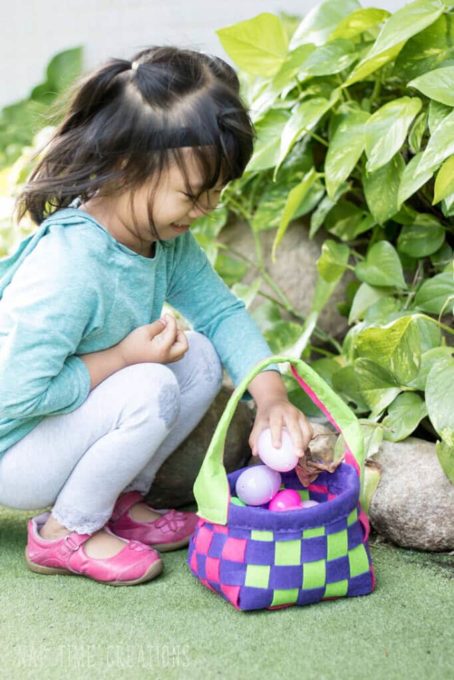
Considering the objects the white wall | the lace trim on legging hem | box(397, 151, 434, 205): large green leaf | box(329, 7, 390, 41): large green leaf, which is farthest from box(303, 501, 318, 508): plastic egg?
the white wall

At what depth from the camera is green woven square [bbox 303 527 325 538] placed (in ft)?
4.27

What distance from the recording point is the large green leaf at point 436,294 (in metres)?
1.75

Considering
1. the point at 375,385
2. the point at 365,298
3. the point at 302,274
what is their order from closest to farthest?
the point at 375,385 < the point at 365,298 < the point at 302,274

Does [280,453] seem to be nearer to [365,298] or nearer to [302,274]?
[365,298]

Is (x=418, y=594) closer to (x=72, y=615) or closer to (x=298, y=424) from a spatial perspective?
(x=298, y=424)

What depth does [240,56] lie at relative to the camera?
205 cm

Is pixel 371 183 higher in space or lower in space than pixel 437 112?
lower

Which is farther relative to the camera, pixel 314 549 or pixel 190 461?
pixel 190 461

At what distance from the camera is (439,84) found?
1639 millimetres

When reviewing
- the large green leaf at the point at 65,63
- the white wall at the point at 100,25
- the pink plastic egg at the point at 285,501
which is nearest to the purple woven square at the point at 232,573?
the pink plastic egg at the point at 285,501

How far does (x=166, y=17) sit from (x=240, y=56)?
141 centimetres

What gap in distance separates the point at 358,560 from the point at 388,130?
0.83m

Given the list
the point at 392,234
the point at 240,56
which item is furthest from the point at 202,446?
the point at 240,56

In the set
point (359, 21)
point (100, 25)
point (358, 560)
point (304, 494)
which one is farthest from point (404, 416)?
point (100, 25)
